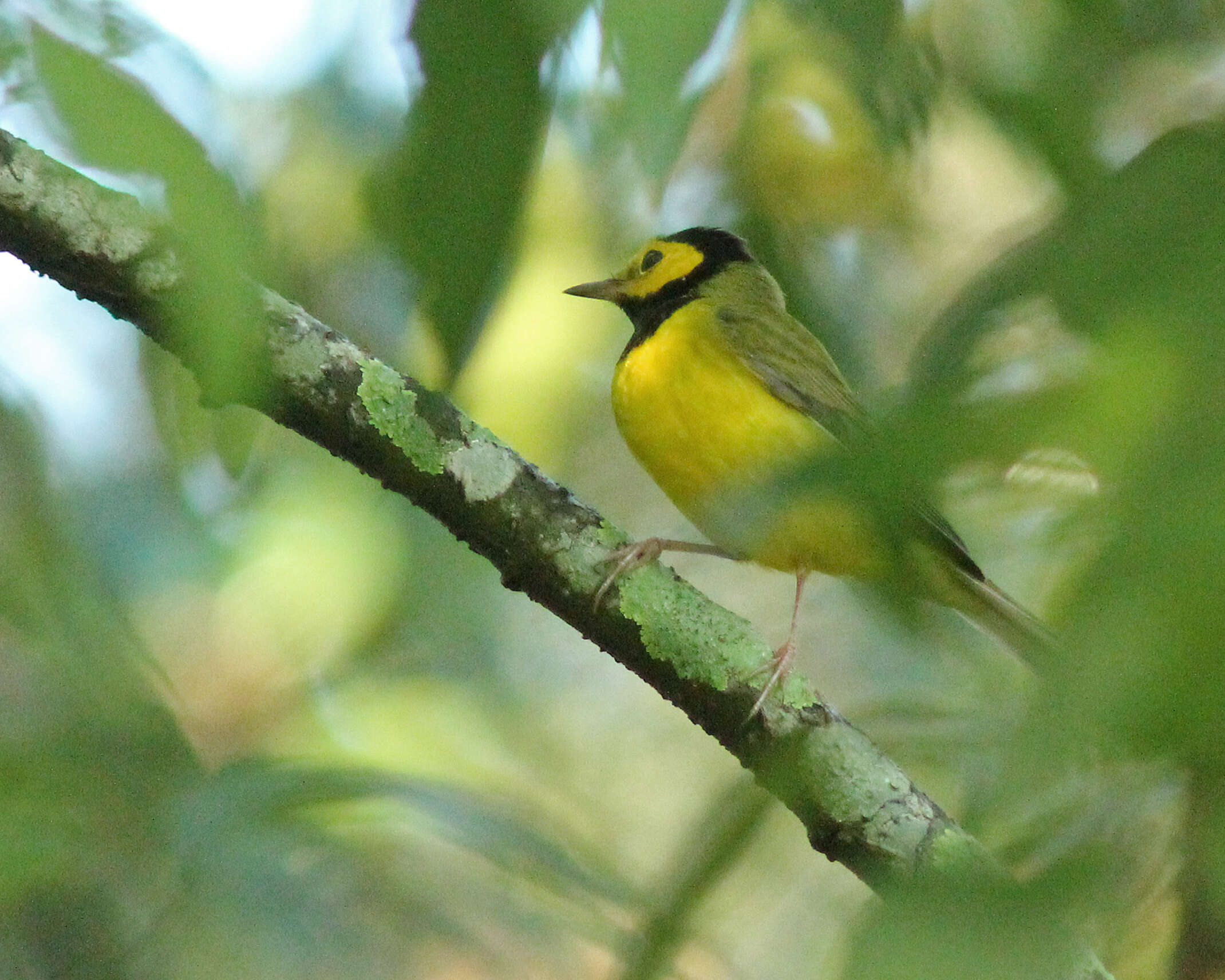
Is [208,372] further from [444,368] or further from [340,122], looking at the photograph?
[340,122]

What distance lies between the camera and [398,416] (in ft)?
7.64

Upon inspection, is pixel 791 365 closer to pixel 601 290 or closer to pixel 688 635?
pixel 601 290

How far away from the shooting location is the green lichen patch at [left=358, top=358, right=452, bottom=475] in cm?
231

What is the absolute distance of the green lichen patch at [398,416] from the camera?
231 centimetres

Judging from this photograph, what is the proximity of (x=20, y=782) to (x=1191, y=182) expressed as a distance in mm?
2018

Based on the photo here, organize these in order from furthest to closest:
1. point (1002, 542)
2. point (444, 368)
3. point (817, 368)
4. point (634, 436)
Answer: point (817, 368) < point (634, 436) < point (444, 368) < point (1002, 542)

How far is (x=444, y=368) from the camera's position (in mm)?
1332

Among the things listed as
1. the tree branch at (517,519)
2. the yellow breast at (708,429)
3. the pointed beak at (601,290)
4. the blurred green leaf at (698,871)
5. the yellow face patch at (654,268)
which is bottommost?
the blurred green leaf at (698,871)

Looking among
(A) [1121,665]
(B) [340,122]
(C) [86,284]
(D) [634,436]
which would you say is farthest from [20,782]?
(D) [634,436]

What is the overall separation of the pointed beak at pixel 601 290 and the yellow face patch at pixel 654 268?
1.1 inches

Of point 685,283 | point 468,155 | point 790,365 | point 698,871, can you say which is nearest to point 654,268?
point 685,283

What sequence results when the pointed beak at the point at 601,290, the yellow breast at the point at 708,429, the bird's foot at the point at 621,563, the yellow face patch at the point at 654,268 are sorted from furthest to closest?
the yellow face patch at the point at 654,268
the pointed beak at the point at 601,290
the yellow breast at the point at 708,429
the bird's foot at the point at 621,563

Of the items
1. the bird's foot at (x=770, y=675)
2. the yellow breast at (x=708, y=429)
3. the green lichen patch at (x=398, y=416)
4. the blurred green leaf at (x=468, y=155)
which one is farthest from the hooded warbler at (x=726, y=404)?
the blurred green leaf at (x=468, y=155)

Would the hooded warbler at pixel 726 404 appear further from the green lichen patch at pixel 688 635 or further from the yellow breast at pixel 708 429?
the green lichen patch at pixel 688 635
